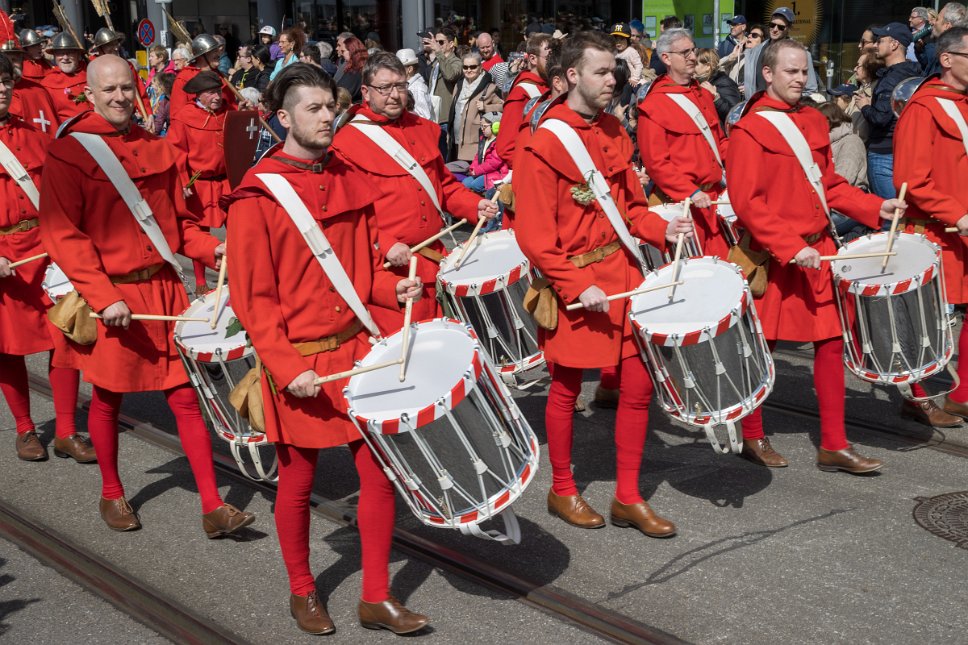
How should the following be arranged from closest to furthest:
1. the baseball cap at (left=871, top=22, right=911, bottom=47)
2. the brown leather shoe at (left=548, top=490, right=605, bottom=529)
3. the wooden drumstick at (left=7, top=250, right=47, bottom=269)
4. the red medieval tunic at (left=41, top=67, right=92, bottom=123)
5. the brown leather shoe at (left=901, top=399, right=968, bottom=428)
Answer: the brown leather shoe at (left=548, top=490, right=605, bottom=529) < the wooden drumstick at (left=7, top=250, right=47, bottom=269) < the brown leather shoe at (left=901, top=399, right=968, bottom=428) < the baseball cap at (left=871, top=22, right=911, bottom=47) < the red medieval tunic at (left=41, top=67, right=92, bottom=123)

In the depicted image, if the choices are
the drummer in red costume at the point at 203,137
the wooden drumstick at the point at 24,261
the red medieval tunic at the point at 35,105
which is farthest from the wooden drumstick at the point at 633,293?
the drummer in red costume at the point at 203,137

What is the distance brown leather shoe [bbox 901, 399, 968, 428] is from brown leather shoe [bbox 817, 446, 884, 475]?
29.2 inches

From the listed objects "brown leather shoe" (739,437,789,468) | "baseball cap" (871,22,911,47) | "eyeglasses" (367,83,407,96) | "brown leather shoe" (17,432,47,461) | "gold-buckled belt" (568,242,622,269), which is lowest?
"brown leather shoe" (17,432,47,461)

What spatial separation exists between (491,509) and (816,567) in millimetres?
1492

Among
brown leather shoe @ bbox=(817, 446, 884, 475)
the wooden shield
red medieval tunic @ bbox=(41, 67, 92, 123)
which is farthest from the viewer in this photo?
red medieval tunic @ bbox=(41, 67, 92, 123)

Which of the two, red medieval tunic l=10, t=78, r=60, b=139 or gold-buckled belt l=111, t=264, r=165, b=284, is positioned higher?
red medieval tunic l=10, t=78, r=60, b=139

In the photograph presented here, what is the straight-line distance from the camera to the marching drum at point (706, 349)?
491 cm

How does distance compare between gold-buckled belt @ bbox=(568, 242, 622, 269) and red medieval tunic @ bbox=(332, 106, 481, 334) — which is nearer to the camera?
gold-buckled belt @ bbox=(568, 242, 622, 269)

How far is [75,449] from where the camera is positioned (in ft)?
22.1

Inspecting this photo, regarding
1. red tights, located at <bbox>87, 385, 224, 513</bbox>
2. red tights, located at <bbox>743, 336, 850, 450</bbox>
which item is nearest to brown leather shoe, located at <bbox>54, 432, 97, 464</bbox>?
red tights, located at <bbox>87, 385, 224, 513</bbox>

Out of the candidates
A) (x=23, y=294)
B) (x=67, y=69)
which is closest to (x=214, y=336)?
(x=23, y=294)

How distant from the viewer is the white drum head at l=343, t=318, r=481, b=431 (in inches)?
159

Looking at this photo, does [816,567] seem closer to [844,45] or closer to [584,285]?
[584,285]

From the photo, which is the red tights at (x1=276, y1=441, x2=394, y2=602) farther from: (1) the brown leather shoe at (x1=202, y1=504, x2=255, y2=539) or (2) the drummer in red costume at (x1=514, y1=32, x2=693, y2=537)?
(2) the drummer in red costume at (x1=514, y1=32, x2=693, y2=537)
